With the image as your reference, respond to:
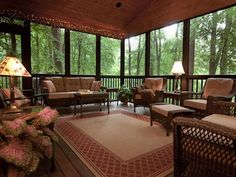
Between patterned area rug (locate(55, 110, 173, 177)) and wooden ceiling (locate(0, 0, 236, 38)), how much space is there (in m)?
3.03

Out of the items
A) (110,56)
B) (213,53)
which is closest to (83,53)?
(110,56)

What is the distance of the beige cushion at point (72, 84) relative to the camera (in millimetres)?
5379

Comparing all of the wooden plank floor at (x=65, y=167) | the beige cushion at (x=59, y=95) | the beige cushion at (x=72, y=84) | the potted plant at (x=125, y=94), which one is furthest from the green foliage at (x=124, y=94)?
the wooden plank floor at (x=65, y=167)

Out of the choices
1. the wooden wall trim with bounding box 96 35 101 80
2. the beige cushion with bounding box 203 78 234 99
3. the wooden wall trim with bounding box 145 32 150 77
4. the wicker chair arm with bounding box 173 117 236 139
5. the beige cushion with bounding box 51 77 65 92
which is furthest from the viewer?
the wooden wall trim with bounding box 96 35 101 80

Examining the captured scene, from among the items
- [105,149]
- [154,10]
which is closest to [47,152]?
[105,149]

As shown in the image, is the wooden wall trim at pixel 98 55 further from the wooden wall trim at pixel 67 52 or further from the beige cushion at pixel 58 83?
the beige cushion at pixel 58 83

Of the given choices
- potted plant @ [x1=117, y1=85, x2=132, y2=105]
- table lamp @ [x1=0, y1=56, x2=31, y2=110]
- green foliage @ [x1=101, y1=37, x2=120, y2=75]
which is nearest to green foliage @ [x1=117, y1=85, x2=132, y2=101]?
potted plant @ [x1=117, y1=85, x2=132, y2=105]

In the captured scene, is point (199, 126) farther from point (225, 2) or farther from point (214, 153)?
point (225, 2)

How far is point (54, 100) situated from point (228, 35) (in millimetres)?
4664

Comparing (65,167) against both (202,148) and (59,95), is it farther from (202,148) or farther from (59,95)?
(59,95)

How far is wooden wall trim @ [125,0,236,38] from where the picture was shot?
4160 millimetres

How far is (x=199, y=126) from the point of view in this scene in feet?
4.00

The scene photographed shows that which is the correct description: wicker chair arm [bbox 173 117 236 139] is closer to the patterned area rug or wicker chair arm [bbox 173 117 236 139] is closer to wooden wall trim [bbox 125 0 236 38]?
the patterned area rug

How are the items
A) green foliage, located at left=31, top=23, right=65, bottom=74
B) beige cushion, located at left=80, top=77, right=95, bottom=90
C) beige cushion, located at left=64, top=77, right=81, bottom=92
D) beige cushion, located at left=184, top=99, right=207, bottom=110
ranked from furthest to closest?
beige cushion, located at left=80, top=77, right=95, bottom=90, green foliage, located at left=31, top=23, right=65, bottom=74, beige cushion, located at left=64, top=77, right=81, bottom=92, beige cushion, located at left=184, top=99, right=207, bottom=110
